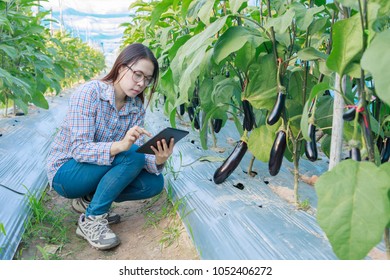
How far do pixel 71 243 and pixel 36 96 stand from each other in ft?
5.49

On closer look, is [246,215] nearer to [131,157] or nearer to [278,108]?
[278,108]

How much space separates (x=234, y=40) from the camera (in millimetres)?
1262

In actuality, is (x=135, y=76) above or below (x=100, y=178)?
above

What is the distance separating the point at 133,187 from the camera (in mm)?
1852

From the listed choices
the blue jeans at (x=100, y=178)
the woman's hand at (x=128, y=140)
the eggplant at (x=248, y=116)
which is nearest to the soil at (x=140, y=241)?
the blue jeans at (x=100, y=178)

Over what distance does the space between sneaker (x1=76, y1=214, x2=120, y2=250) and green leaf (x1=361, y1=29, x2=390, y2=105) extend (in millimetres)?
1230

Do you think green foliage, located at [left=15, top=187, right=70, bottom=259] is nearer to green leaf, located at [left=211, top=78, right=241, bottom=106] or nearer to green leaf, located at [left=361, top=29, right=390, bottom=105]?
green leaf, located at [left=211, top=78, right=241, bottom=106]

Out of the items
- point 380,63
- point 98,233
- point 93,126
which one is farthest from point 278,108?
point 98,233

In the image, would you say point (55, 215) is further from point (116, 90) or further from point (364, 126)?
point (364, 126)

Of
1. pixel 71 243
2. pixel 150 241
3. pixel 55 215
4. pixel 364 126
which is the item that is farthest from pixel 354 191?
pixel 55 215

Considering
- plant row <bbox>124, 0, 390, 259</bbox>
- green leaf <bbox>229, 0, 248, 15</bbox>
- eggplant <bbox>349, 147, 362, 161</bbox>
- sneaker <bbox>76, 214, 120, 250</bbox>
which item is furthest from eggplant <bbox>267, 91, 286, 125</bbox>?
sneaker <bbox>76, 214, 120, 250</bbox>

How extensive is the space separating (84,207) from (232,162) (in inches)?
28.9

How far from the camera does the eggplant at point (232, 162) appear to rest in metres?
1.61
